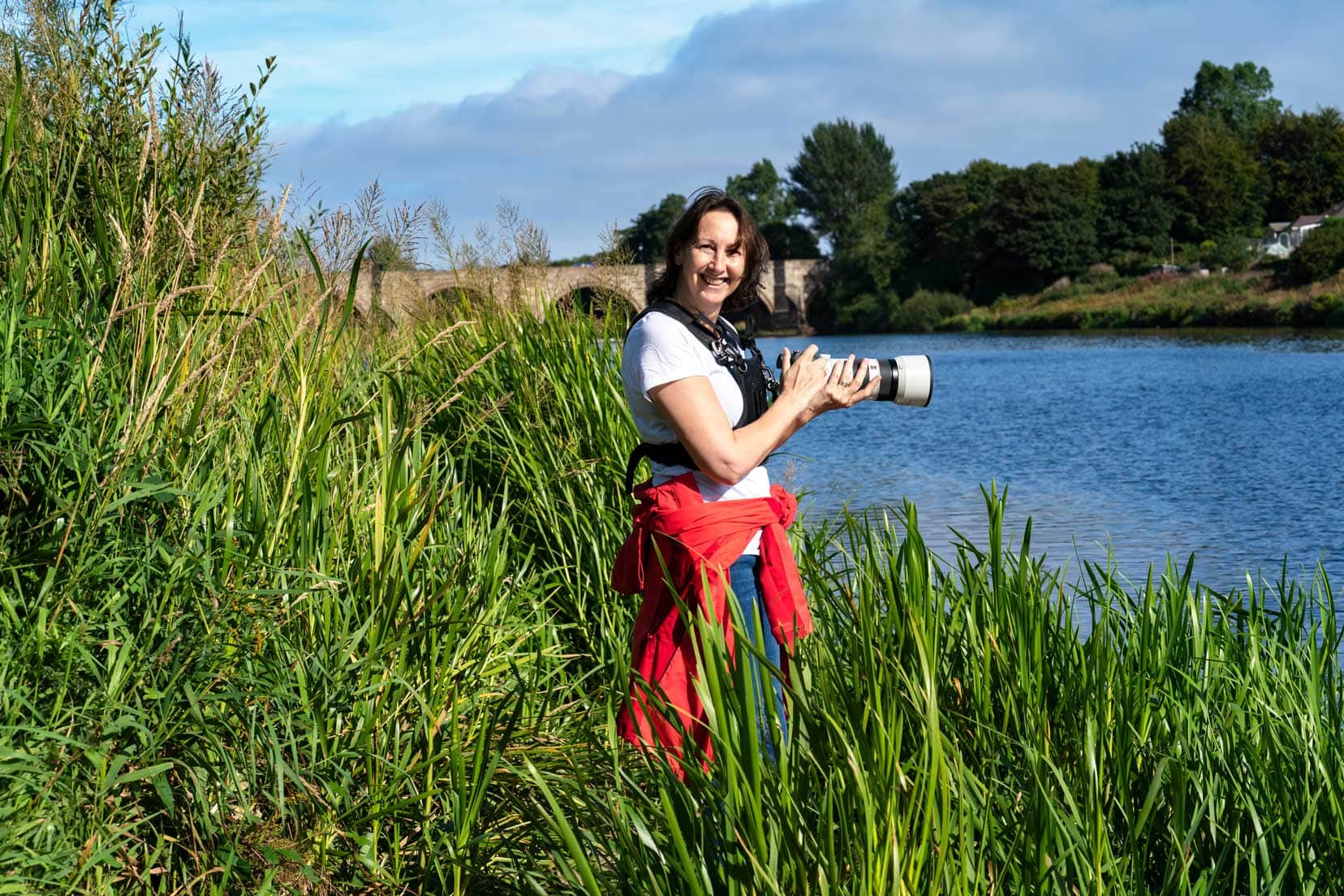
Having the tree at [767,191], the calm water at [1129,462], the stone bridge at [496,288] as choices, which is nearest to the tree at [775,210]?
the tree at [767,191]

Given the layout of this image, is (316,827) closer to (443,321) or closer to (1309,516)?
(443,321)

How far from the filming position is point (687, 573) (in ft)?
8.14

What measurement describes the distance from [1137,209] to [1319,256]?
20344 mm

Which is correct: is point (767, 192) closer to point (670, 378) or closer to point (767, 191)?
point (767, 191)

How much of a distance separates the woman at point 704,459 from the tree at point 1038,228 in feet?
190

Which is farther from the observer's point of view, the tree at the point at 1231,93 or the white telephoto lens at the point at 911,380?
the tree at the point at 1231,93

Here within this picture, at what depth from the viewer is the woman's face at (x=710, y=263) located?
102 inches

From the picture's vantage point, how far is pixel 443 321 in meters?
5.48

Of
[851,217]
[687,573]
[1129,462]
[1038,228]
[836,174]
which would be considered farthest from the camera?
[836,174]

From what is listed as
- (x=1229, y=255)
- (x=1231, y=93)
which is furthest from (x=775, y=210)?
(x=1229, y=255)

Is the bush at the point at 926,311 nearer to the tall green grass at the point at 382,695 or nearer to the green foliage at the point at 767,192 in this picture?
the green foliage at the point at 767,192

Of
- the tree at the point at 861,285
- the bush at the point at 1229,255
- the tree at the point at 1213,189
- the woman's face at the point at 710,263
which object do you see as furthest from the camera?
the tree at the point at 861,285

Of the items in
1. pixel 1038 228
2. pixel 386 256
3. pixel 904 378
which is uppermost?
pixel 1038 228

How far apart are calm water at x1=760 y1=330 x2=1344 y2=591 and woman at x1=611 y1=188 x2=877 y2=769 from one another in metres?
1.08
